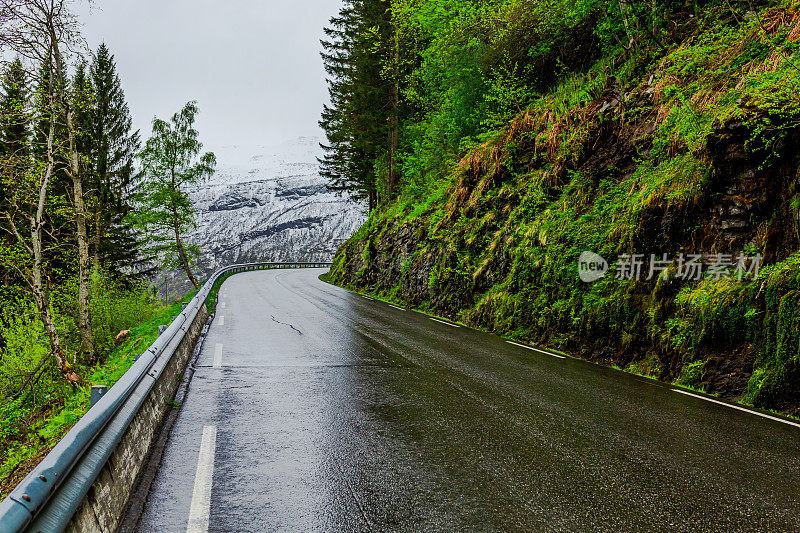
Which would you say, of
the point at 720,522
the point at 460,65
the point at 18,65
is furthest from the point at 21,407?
the point at 460,65

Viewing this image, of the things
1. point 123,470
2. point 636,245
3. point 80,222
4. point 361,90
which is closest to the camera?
point 123,470

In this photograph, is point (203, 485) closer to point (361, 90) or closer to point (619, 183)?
point (619, 183)

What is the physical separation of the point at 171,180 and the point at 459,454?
3288 cm

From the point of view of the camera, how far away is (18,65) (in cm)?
1215

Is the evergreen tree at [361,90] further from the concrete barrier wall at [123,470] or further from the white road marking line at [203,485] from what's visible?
the white road marking line at [203,485]

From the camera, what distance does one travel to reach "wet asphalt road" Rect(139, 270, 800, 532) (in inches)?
126

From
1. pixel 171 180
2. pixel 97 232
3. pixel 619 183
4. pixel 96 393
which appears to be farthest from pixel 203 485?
pixel 171 180

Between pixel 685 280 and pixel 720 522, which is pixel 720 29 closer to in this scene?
pixel 685 280

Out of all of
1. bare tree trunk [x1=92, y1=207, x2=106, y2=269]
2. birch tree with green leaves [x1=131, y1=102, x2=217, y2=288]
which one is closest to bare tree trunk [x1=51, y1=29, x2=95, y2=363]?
bare tree trunk [x1=92, y1=207, x2=106, y2=269]

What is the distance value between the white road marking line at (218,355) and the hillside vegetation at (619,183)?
665 cm

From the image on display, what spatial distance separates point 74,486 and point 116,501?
65cm

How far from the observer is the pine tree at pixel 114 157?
2598 cm

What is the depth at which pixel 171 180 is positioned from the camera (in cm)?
3195

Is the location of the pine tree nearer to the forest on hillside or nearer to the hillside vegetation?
the forest on hillside
